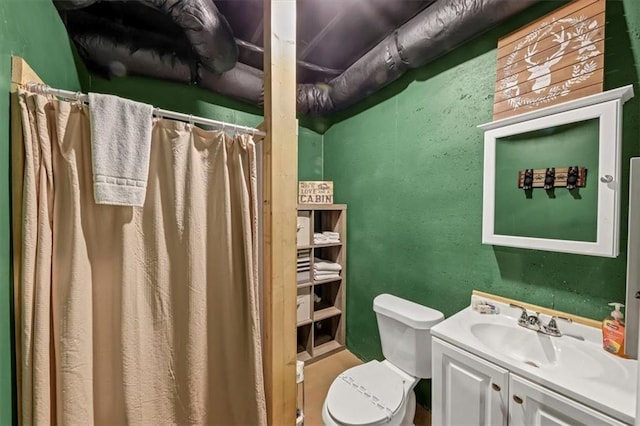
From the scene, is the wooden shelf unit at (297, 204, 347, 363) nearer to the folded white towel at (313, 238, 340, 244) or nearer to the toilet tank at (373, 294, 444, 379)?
the folded white towel at (313, 238, 340, 244)

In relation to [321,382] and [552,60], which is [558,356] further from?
[321,382]

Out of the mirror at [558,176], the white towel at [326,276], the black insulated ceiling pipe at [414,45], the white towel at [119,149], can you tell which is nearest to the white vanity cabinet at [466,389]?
the mirror at [558,176]

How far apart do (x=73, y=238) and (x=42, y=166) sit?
0.76 ft

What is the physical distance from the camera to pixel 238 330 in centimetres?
108

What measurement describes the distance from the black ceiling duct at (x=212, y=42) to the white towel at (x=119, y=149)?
77 cm

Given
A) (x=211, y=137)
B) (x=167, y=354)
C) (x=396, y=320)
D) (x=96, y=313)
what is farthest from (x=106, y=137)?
(x=396, y=320)

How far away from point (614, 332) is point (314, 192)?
6.44ft

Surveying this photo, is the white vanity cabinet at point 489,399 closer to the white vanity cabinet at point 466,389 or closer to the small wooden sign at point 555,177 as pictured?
the white vanity cabinet at point 466,389

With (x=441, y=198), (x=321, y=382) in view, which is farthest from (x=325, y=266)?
(x=441, y=198)

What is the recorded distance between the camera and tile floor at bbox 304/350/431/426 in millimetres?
1728

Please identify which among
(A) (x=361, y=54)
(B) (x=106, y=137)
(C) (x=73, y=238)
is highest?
(A) (x=361, y=54)

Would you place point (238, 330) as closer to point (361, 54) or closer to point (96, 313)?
point (96, 313)

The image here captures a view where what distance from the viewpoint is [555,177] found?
1223mm

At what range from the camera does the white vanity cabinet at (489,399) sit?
870 millimetres
